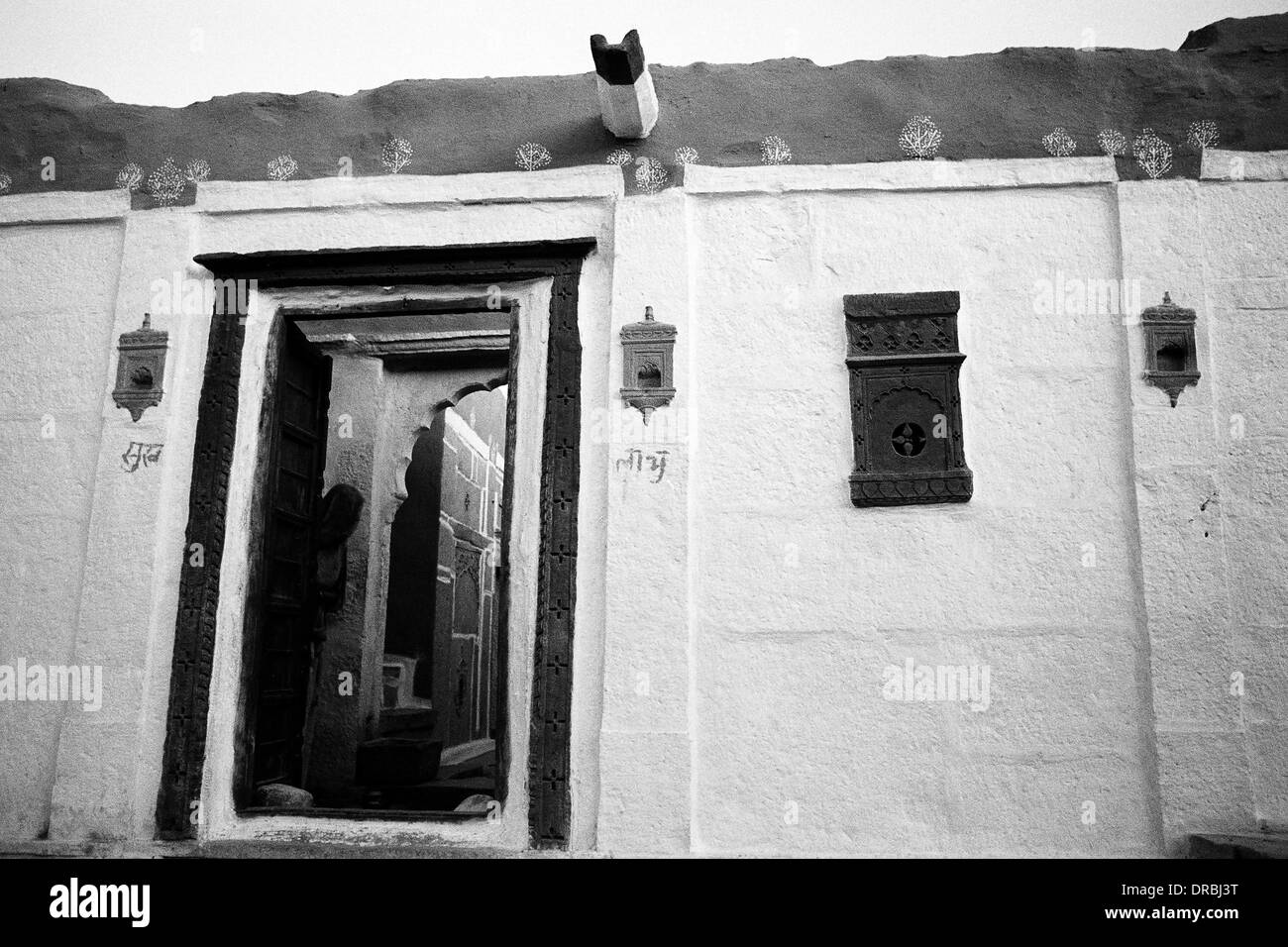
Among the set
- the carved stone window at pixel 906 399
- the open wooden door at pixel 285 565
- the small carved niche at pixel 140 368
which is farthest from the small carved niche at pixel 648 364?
the small carved niche at pixel 140 368

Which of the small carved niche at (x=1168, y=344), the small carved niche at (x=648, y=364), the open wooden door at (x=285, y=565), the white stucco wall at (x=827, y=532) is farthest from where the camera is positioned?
the open wooden door at (x=285, y=565)

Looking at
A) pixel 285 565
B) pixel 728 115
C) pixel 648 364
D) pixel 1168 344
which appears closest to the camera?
pixel 1168 344

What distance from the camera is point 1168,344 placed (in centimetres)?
334

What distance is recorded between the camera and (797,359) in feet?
11.4

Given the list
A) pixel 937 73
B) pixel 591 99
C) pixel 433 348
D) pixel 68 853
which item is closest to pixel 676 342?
pixel 591 99

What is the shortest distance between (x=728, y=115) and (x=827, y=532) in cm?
152

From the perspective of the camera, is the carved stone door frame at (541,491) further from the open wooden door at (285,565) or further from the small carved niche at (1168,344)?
the small carved niche at (1168,344)

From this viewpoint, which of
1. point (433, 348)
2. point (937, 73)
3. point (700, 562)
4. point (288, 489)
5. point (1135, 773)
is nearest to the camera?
point (1135, 773)

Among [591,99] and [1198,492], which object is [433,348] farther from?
[1198,492]

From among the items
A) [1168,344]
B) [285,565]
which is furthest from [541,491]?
[1168,344]

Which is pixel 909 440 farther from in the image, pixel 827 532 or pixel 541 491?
pixel 541 491

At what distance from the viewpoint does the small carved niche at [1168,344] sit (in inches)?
130

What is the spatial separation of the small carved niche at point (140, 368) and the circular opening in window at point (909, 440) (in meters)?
2.52

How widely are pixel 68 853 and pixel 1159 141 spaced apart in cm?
423
